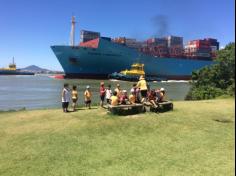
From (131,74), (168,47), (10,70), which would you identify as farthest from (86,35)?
(10,70)

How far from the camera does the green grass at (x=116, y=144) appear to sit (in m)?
6.17

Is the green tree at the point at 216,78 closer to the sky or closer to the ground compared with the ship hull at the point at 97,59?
closer to the ground

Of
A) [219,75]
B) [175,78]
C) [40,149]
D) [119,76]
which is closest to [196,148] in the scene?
[40,149]

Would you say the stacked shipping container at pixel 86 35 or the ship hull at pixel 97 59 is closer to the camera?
the ship hull at pixel 97 59

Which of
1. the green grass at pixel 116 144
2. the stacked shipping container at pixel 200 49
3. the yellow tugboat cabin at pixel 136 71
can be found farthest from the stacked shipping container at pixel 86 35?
the green grass at pixel 116 144

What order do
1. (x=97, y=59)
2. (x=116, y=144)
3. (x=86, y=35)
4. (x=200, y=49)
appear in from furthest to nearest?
(x=86, y=35)
(x=200, y=49)
(x=97, y=59)
(x=116, y=144)

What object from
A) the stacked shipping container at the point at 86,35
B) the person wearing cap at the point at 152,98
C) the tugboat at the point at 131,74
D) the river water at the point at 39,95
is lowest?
the river water at the point at 39,95

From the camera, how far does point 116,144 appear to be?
7.58m

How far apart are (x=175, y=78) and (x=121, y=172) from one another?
7571 cm

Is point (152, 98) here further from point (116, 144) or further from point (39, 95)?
point (39, 95)

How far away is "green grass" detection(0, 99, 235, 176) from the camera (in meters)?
6.17

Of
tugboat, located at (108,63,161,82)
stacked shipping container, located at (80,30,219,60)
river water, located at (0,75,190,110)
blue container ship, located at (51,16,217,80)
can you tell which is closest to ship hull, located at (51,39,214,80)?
blue container ship, located at (51,16,217,80)

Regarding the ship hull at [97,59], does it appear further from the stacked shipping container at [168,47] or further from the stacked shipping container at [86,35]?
the stacked shipping container at [86,35]

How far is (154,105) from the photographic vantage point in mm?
11203
